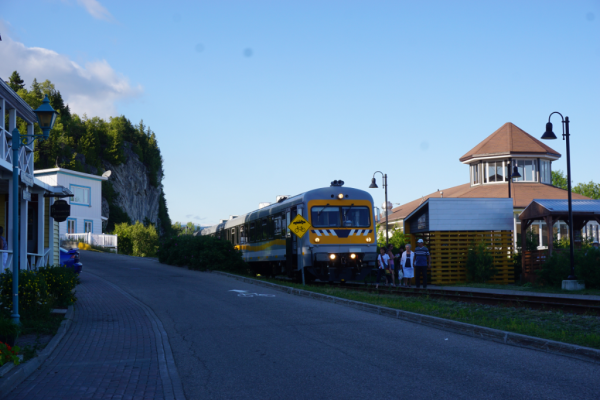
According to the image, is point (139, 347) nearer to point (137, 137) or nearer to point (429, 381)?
point (429, 381)

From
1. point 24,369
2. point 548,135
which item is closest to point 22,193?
point 24,369

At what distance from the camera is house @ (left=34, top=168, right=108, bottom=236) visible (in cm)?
4912

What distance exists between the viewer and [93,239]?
1945 inches

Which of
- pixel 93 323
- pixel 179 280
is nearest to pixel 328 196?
pixel 179 280

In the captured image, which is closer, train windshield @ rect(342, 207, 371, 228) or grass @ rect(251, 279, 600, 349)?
grass @ rect(251, 279, 600, 349)

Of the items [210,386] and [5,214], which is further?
[5,214]

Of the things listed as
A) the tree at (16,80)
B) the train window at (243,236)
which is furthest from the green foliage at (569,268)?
the tree at (16,80)

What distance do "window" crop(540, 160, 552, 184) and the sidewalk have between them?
36.2 meters

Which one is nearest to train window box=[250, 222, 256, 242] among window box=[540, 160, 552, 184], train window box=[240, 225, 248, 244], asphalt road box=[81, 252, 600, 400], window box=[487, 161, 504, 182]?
train window box=[240, 225, 248, 244]

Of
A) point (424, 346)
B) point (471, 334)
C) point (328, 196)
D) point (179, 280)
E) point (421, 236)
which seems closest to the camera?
point (424, 346)

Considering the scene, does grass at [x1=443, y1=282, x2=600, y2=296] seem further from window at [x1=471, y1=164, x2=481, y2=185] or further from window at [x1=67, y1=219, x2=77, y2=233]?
window at [x1=67, y1=219, x2=77, y2=233]

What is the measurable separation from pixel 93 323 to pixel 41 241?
6114 millimetres

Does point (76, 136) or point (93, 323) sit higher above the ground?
point (76, 136)

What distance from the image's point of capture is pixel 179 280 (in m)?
23.2
